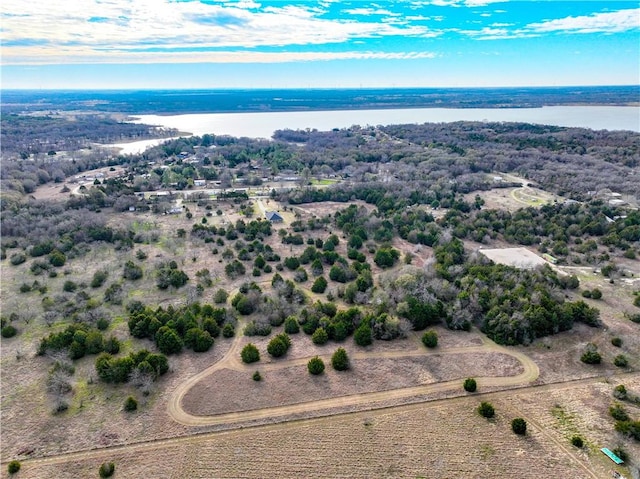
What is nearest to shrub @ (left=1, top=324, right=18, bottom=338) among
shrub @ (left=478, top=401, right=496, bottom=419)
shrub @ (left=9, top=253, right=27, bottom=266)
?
shrub @ (left=9, top=253, right=27, bottom=266)

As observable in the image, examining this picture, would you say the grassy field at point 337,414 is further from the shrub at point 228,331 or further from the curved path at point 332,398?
the shrub at point 228,331

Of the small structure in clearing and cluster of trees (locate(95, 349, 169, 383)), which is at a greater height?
the small structure in clearing

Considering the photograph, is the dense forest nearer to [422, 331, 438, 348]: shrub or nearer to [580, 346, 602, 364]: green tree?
[422, 331, 438, 348]: shrub

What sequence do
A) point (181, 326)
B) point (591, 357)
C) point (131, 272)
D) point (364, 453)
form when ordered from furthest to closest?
point (131, 272) < point (181, 326) < point (591, 357) < point (364, 453)

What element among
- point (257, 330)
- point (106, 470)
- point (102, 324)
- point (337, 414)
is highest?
point (102, 324)

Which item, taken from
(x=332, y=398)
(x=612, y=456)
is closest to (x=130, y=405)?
(x=332, y=398)

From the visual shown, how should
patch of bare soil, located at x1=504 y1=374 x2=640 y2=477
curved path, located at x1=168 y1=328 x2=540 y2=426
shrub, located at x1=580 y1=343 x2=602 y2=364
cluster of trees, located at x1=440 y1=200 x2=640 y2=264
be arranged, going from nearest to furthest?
patch of bare soil, located at x1=504 y1=374 x2=640 y2=477 < curved path, located at x1=168 y1=328 x2=540 y2=426 < shrub, located at x1=580 y1=343 x2=602 y2=364 < cluster of trees, located at x1=440 y1=200 x2=640 y2=264

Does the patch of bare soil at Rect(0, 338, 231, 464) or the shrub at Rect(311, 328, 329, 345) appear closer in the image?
the patch of bare soil at Rect(0, 338, 231, 464)

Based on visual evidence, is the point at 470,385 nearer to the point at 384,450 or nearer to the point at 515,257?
the point at 384,450
